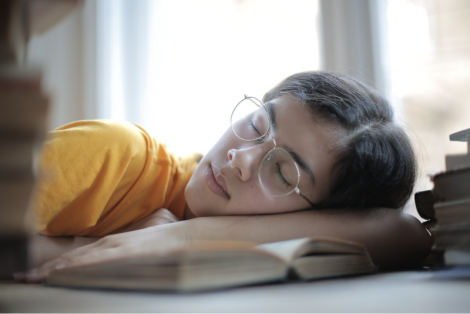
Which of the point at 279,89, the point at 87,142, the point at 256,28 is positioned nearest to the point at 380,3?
the point at 256,28

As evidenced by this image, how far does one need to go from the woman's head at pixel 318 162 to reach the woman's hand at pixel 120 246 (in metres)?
0.17

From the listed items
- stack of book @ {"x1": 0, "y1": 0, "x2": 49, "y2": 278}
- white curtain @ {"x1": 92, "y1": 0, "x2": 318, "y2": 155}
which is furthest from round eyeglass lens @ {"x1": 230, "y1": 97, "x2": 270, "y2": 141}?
white curtain @ {"x1": 92, "y1": 0, "x2": 318, "y2": 155}

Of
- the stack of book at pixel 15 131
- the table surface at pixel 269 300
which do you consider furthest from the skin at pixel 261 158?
the stack of book at pixel 15 131

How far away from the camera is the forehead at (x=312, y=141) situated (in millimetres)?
808

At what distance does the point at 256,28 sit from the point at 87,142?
4.80 ft

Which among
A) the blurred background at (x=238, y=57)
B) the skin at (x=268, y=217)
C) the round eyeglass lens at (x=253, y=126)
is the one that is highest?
the blurred background at (x=238, y=57)

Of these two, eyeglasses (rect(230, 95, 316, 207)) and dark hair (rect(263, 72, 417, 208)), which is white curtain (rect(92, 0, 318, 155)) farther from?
eyeglasses (rect(230, 95, 316, 207))

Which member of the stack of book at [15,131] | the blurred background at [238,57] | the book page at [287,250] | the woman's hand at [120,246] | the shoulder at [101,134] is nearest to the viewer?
the stack of book at [15,131]

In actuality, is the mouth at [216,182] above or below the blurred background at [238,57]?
below

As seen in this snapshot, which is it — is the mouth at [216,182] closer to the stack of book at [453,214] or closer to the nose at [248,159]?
the nose at [248,159]

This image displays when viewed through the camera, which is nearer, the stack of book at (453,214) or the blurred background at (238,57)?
the stack of book at (453,214)

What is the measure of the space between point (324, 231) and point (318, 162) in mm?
160

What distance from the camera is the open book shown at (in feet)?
1.21

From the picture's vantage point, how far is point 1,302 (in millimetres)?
343
